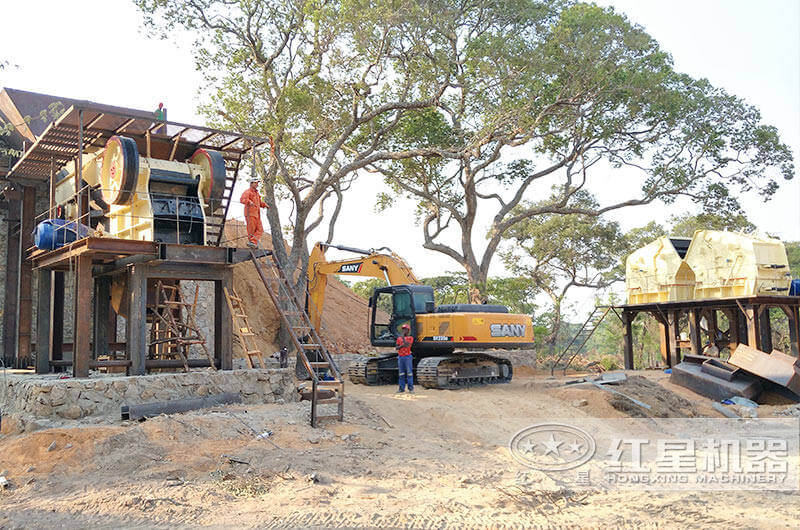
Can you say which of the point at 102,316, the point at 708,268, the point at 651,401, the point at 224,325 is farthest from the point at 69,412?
the point at 708,268

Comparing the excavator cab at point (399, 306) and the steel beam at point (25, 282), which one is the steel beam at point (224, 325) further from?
the steel beam at point (25, 282)

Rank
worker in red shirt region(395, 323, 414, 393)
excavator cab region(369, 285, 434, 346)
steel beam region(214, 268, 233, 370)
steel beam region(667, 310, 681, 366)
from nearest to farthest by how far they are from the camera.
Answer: steel beam region(214, 268, 233, 370) < worker in red shirt region(395, 323, 414, 393) < excavator cab region(369, 285, 434, 346) < steel beam region(667, 310, 681, 366)

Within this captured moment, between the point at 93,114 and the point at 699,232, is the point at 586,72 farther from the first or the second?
the point at 93,114

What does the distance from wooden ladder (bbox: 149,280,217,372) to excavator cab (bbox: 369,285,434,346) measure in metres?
4.81

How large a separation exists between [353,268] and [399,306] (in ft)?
5.48

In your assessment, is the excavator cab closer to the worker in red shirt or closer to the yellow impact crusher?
the worker in red shirt

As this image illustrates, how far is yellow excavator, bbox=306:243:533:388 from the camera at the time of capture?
16.8m

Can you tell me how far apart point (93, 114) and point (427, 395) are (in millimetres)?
9247

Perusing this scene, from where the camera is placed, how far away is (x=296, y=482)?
8.45 meters

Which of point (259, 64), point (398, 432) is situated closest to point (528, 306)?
point (259, 64)

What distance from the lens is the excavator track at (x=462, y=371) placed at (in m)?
16.7

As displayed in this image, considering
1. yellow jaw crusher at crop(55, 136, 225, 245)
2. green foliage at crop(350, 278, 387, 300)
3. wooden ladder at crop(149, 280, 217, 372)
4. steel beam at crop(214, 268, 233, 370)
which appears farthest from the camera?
green foliage at crop(350, 278, 387, 300)

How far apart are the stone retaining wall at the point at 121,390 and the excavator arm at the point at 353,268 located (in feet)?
15.9

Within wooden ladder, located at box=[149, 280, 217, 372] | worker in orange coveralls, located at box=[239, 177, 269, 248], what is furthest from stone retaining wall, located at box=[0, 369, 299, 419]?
worker in orange coveralls, located at box=[239, 177, 269, 248]
